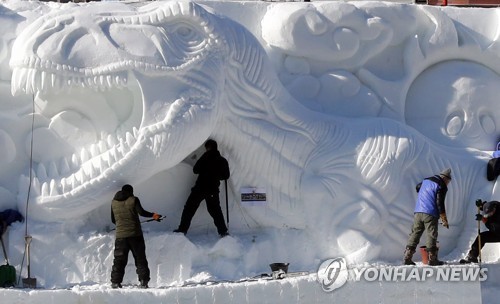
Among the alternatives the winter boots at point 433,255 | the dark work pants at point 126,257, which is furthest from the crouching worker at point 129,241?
the winter boots at point 433,255

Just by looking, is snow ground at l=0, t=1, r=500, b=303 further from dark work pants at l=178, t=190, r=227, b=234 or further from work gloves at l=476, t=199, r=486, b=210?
work gloves at l=476, t=199, r=486, b=210

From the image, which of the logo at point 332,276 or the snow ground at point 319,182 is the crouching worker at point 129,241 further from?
the logo at point 332,276

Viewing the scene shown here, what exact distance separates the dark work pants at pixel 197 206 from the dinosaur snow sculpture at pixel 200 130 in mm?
410

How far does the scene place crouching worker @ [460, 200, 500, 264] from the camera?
1400 cm

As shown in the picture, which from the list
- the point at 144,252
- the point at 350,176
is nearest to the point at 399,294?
the point at 350,176

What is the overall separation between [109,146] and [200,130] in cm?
95

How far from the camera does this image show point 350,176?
14.3 meters

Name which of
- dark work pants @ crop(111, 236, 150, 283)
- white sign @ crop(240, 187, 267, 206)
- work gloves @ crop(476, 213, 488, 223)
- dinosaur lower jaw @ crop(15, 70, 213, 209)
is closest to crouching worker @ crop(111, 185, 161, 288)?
dark work pants @ crop(111, 236, 150, 283)

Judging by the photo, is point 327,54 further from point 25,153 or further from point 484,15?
point 25,153

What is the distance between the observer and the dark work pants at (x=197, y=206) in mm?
13992

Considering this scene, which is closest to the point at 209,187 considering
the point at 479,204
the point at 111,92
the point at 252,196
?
the point at 252,196

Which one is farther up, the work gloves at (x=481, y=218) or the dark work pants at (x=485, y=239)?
the work gloves at (x=481, y=218)

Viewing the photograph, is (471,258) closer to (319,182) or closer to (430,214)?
(430,214)

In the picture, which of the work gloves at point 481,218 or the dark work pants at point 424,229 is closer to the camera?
the dark work pants at point 424,229
